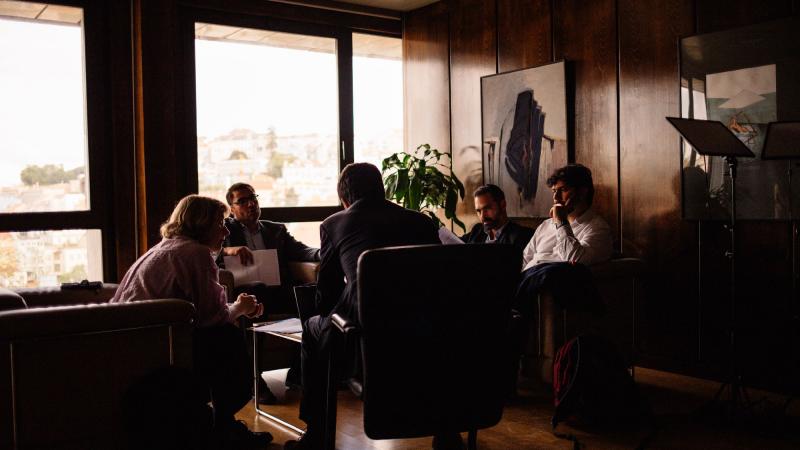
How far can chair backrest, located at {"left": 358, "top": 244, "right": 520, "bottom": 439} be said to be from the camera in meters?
2.39

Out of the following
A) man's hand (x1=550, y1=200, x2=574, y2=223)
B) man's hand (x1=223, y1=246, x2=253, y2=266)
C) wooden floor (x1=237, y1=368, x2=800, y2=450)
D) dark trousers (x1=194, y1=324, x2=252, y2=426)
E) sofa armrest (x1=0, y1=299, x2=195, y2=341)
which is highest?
man's hand (x1=550, y1=200, x2=574, y2=223)

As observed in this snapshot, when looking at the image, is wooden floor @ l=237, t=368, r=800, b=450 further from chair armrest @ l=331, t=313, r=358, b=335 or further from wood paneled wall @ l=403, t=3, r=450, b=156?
wood paneled wall @ l=403, t=3, r=450, b=156

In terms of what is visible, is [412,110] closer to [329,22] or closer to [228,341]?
[329,22]

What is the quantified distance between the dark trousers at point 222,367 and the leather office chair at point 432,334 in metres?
0.92

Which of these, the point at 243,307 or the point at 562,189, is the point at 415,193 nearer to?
the point at 562,189

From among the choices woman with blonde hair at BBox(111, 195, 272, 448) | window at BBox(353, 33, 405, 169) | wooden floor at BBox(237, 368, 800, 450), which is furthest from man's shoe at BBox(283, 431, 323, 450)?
window at BBox(353, 33, 405, 169)

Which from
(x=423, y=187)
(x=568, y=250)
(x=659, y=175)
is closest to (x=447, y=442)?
(x=568, y=250)

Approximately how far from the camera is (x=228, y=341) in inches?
129

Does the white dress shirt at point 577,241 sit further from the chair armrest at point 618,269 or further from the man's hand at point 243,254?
the man's hand at point 243,254

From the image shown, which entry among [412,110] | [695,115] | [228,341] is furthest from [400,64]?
[228,341]

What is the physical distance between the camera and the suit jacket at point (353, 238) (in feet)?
9.75

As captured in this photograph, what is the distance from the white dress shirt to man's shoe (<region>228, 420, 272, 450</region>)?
1777 mm

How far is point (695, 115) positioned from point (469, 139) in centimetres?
213

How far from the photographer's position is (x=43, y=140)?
5344 mm
